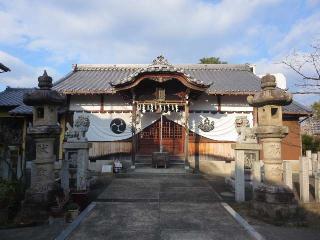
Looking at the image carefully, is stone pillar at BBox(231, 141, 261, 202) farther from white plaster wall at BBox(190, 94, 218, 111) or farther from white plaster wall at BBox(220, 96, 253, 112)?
white plaster wall at BBox(220, 96, 253, 112)

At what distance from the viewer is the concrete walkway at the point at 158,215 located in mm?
6949

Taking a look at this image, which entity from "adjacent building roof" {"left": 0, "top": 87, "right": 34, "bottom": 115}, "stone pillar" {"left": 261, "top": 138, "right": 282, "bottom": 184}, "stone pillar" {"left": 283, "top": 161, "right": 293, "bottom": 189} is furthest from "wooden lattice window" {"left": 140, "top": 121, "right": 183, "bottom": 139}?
"stone pillar" {"left": 261, "top": 138, "right": 282, "bottom": 184}

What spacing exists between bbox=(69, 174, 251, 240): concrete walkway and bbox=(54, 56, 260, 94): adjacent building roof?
6.72m

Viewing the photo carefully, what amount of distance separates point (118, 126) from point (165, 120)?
285cm

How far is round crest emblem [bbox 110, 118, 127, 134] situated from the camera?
18.2 m

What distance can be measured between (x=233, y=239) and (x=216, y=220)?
53.3 inches

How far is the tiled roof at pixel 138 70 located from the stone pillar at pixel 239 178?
7.16 m

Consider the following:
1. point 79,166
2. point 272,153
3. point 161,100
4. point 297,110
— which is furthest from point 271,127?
point 297,110

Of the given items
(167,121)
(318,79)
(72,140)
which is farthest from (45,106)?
(167,121)

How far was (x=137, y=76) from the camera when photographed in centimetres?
1638

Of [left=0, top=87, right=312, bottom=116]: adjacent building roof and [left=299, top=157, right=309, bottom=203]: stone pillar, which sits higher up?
[left=0, top=87, right=312, bottom=116]: adjacent building roof

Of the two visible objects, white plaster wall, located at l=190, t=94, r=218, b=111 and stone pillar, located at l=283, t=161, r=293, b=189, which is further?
white plaster wall, located at l=190, t=94, r=218, b=111

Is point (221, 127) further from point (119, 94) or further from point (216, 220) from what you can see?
point (216, 220)

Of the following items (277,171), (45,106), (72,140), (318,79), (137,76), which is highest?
(137,76)
